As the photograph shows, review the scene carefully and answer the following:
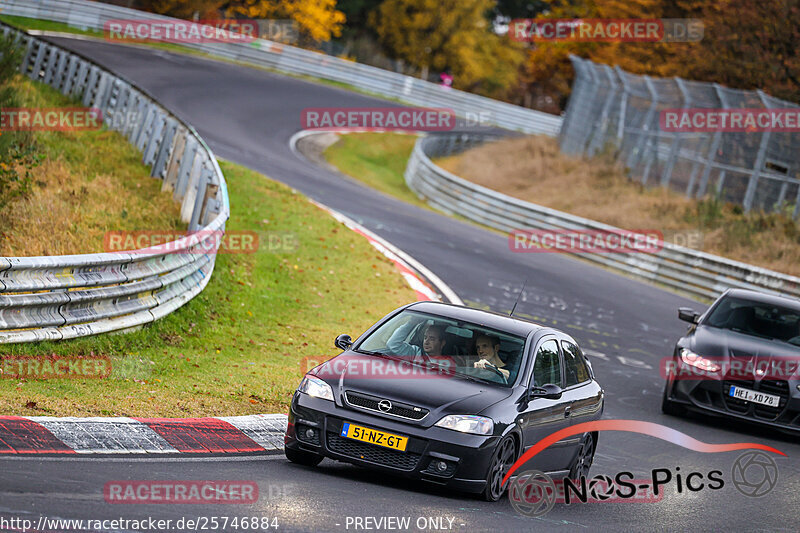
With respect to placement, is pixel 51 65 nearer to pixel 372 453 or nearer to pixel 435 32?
pixel 372 453

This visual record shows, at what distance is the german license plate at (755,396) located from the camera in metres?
13.0

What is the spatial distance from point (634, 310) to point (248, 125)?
668 inches

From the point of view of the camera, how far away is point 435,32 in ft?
256

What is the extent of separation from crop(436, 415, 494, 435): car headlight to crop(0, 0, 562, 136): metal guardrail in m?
37.6

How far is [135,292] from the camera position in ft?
37.4

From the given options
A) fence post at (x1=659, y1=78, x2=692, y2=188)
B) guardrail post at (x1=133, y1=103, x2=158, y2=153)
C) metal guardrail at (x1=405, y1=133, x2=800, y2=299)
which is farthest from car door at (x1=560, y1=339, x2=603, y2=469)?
fence post at (x1=659, y1=78, x2=692, y2=188)

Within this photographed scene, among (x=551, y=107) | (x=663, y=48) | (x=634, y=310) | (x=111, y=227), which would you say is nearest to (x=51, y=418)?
(x=111, y=227)

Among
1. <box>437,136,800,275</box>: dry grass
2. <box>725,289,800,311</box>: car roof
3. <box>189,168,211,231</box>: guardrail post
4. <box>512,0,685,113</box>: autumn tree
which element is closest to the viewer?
<box>725,289,800,311</box>: car roof

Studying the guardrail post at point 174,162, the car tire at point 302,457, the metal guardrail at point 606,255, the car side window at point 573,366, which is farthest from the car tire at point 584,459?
the metal guardrail at point 606,255

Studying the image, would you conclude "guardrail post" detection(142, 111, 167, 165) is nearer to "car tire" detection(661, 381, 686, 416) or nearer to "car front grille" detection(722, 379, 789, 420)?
"car tire" detection(661, 381, 686, 416)

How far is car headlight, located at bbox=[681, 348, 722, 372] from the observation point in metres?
13.3

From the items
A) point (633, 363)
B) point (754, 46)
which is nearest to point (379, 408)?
point (633, 363)

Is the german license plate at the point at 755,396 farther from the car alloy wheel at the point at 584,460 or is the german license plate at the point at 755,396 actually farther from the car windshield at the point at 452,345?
the car windshield at the point at 452,345

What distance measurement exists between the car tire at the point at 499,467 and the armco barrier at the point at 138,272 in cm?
433
